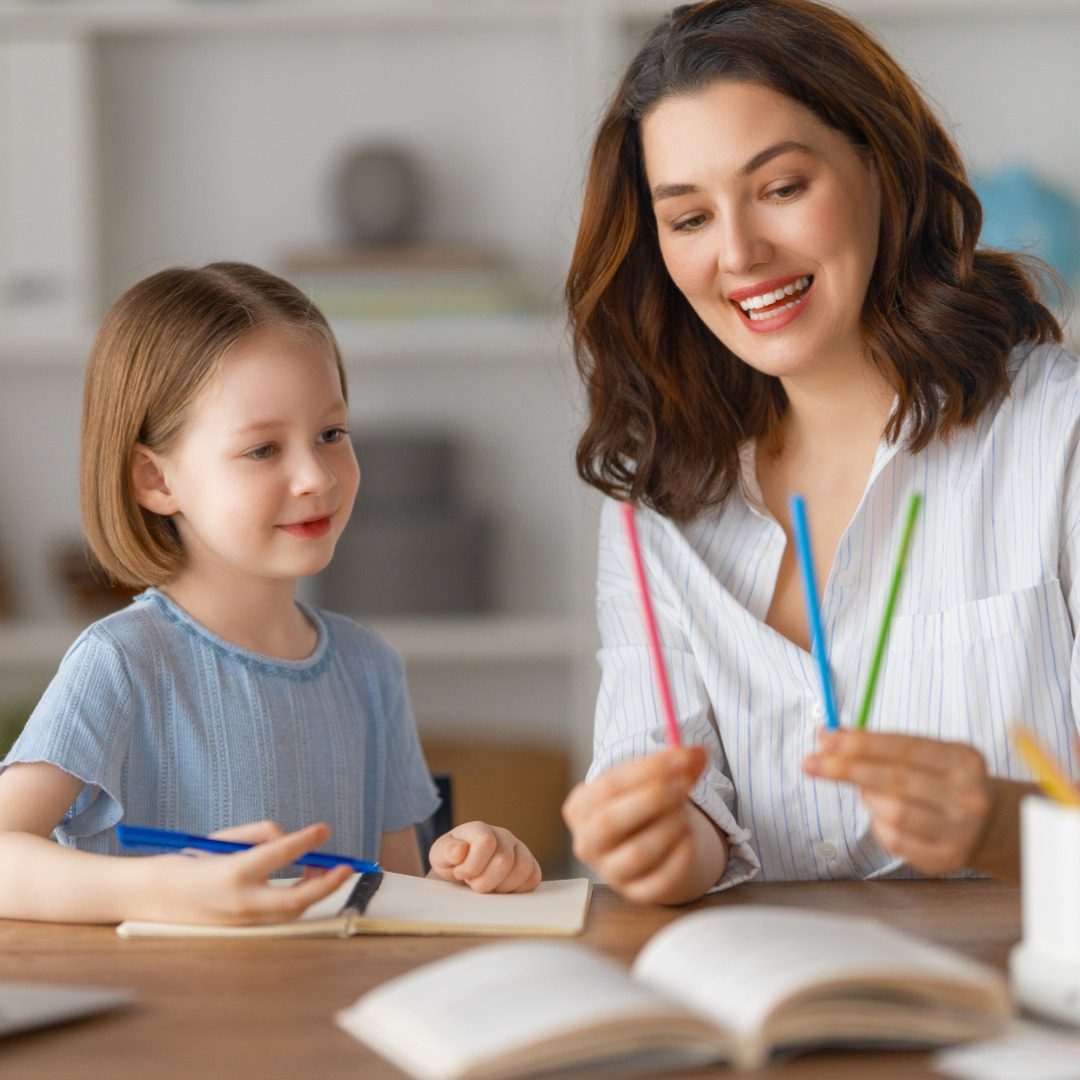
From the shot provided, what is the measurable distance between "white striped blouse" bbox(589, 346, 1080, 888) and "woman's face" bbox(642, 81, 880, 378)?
166mm

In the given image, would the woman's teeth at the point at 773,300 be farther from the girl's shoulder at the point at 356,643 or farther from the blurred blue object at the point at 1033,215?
the blurred blue object at the point at 1033,215

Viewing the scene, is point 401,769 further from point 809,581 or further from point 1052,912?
point 1052,912

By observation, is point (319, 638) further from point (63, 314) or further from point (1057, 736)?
point (63, 314)

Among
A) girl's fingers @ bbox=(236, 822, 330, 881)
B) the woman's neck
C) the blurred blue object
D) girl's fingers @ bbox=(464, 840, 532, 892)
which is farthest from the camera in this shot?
the blurred blue object

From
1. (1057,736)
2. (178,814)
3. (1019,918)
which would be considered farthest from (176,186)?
(1019,918)

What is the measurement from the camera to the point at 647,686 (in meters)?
1.48

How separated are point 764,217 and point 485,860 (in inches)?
26.4

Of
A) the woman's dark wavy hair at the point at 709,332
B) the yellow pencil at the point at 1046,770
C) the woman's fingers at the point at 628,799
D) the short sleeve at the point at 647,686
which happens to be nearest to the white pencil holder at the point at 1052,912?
the yellow pencil at the point at 1046,770

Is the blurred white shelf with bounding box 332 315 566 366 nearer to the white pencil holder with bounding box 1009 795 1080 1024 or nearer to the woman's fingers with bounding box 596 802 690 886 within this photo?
the woman's fingers with bounding box 596 802 690 886

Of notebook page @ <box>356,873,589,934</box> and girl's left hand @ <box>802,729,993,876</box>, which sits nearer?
girl's left hand @ <box>802,729,993,876</box>

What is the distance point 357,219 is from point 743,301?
68.1 inches

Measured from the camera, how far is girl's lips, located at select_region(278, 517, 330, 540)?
138 centimetres

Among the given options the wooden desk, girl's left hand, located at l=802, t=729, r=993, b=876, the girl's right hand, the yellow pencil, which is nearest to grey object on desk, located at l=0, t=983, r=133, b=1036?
the wooden desk

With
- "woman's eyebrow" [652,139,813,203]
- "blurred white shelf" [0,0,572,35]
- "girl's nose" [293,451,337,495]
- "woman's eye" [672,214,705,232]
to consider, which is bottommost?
"girl's nose" [293,451,337,495]
